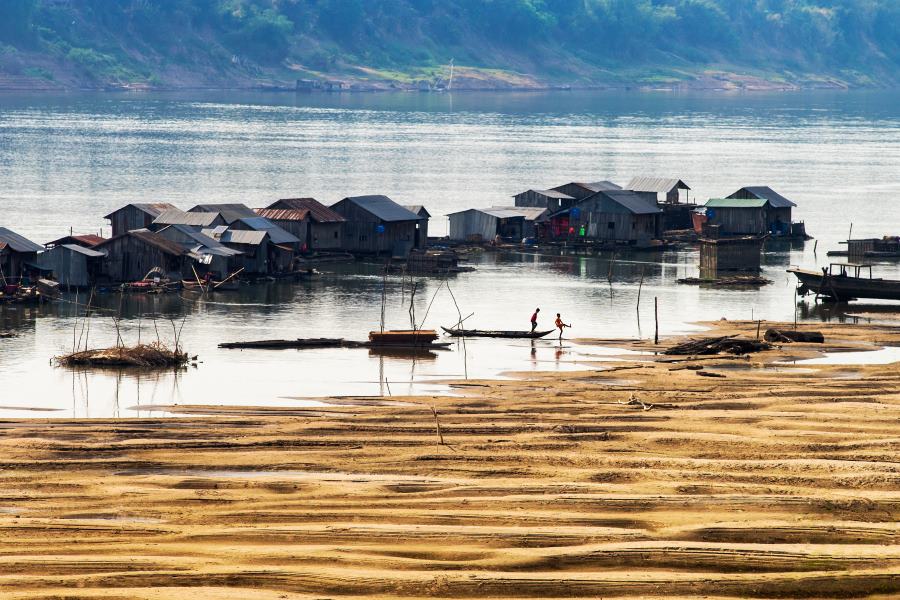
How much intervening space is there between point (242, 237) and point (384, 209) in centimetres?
1230

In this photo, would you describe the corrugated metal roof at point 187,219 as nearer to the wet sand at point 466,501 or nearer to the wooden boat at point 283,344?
the wooden boat at point 283,344

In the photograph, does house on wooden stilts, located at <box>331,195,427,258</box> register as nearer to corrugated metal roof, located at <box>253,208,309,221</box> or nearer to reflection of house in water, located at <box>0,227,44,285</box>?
corrugated metal roof, located at <box>253,208,309,221</box>

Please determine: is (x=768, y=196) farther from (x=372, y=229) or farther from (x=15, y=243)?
(x=15, y=243)

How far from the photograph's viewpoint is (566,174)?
133 metres

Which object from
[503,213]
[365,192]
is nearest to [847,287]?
[503,213]

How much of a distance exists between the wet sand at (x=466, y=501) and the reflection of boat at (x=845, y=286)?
30.9m

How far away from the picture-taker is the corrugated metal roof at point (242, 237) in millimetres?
65188

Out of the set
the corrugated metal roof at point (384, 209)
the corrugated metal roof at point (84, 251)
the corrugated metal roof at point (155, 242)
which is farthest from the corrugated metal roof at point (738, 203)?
the corrugated metal roof at point (84, 251)

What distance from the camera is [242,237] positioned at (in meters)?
65.5

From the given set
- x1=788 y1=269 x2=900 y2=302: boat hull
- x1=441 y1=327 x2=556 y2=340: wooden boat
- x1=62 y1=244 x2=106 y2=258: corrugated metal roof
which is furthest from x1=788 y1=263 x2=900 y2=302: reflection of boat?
x1=62 y1=244 x2=106 y2=258: corrugated metal roof

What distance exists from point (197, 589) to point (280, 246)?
5245 centimetres

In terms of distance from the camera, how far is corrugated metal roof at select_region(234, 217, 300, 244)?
67562 mm

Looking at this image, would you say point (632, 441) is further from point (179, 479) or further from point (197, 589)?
point (197, 589)

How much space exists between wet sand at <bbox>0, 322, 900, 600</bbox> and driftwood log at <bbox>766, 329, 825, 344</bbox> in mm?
16582
